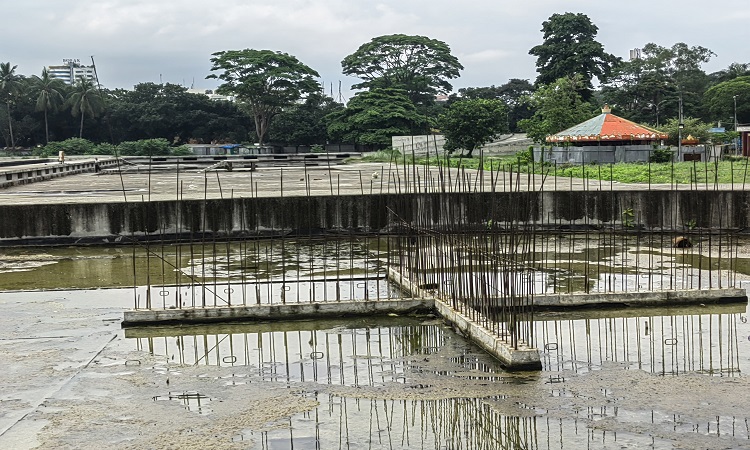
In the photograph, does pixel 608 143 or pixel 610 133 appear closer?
pixel 610 133

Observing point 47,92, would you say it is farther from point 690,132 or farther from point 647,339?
point 647,339

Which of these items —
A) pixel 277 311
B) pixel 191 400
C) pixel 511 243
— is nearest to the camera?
pixel 191 400

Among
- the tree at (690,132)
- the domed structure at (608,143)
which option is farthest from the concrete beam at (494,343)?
the tree at (690,132)

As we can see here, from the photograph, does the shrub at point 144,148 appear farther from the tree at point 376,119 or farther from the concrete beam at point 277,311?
the concrete beam at point 277,311

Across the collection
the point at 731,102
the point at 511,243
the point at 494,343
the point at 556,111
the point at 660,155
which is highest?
the point at 731,102

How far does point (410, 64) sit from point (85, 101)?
2405cm

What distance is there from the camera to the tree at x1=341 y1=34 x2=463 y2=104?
67.5 metres

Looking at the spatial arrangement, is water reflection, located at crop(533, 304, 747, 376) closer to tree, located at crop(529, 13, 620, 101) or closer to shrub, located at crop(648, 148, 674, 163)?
shrub, located at crop(648, 148, 674, 163)

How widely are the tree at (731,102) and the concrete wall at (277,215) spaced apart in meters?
41.6

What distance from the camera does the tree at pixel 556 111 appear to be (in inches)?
1775

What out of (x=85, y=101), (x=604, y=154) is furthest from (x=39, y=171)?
(x=85, y=101)

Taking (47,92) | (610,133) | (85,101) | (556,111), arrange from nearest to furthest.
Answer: (610,133) → (556,111) → (85,101) → (47,92)

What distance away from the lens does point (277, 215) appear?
2009 centimetres

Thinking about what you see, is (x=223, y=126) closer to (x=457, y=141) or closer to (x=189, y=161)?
(x=189, y=161)
